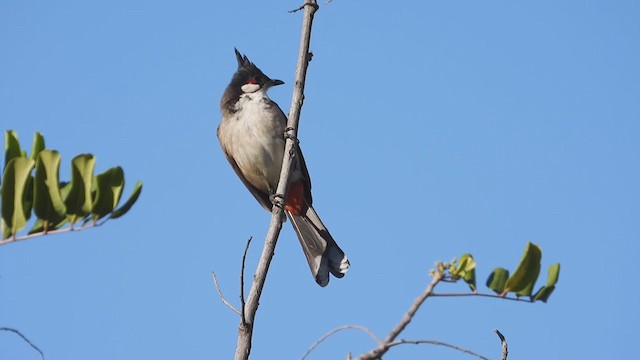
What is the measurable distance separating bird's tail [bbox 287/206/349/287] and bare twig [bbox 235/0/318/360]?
1480mm

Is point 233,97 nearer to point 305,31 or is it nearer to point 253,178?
point 253,178

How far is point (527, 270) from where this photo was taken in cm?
197

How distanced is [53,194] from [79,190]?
0.06 meters

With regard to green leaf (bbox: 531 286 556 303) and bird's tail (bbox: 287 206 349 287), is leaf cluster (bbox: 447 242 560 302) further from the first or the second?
bird's tail (bbox: 287 206 349 287)

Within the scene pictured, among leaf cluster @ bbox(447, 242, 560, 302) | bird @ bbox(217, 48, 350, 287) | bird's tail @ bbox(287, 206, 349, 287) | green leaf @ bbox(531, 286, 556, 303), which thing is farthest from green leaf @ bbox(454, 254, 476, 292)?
bird @ bbox(217, 48, 350, 287)

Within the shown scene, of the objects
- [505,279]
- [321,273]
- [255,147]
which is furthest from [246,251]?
[255,147]

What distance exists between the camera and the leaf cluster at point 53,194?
6.50ft

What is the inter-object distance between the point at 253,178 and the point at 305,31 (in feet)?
7.43

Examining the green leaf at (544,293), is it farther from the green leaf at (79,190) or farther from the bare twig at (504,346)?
the green leaf at (79,190)

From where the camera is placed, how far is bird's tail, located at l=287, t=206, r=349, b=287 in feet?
16.2

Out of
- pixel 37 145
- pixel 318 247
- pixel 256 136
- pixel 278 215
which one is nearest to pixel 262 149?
pixel 256 136

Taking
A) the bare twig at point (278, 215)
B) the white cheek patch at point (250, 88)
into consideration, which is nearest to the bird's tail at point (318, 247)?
the white cheek patch at point (250, 88)

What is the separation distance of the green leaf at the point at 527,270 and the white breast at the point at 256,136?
137 inches

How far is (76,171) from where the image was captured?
2.06 metres
